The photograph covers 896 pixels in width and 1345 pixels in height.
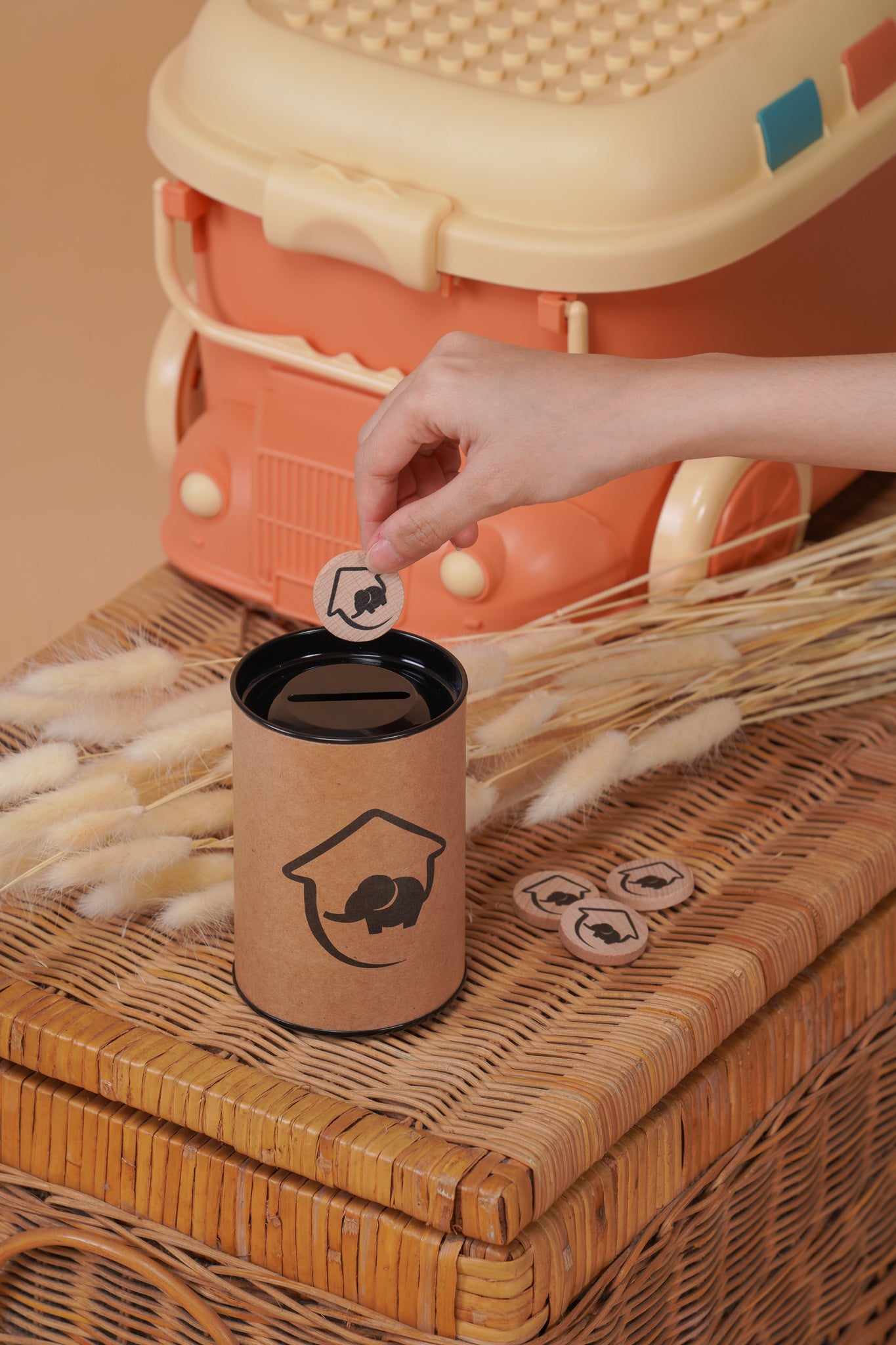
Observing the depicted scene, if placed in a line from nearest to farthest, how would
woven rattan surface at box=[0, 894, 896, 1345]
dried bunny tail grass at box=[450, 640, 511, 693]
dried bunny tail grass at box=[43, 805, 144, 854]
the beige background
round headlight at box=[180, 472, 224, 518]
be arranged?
woven rattan surface at box=[0, 894, 896, 1345] < dried bunny tail grass at box=[43, 805, 144, 854] < dried bunny tail grass at box=[450, 640, 511, 693] < round headlight at box=[180, 472, 224, 518] < the beige background

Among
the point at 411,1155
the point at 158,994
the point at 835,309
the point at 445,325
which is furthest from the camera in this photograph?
the point at 835,309

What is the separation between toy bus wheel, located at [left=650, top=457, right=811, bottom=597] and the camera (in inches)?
46.0

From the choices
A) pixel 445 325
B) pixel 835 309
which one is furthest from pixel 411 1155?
pixel 835 309

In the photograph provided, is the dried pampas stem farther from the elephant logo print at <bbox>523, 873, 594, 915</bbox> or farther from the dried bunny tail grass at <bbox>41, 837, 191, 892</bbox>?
the elephant logo print at <bbox>523, 873, 594, 915</bbox>

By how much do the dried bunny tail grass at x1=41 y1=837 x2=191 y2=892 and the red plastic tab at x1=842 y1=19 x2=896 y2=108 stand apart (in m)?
0.77

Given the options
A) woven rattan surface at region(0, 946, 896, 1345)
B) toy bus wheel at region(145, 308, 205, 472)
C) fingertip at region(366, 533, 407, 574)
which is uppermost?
fingertip at region(366, 533, 407, 574)

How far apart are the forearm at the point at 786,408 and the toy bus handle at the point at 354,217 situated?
34 cm

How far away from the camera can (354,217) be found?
1.10 metres

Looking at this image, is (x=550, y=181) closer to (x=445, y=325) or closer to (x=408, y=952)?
(x=445, y=325)

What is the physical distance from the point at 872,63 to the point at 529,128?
12.7 inches

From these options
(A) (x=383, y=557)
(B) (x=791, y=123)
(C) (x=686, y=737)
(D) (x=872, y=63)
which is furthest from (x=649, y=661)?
(D) (x=872, y=63)

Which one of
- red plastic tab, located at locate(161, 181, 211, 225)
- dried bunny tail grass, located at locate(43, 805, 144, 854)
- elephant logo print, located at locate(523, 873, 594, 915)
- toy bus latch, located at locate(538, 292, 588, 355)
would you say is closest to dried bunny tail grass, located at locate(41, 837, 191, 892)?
dried bunny tail grass, located at locate(43, 805, 144, 854)

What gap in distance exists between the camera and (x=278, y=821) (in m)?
0.81

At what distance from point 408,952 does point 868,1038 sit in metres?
0.39
